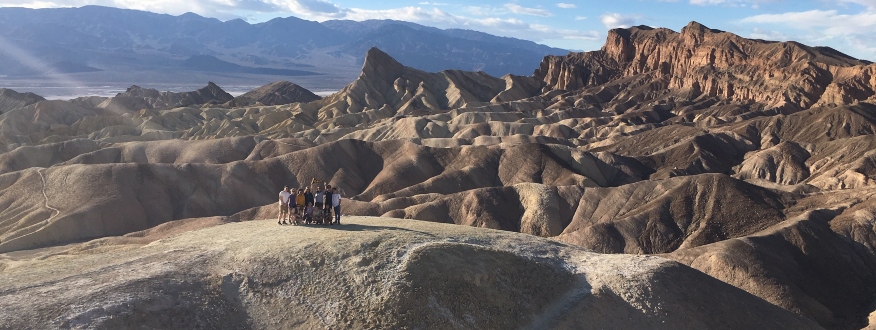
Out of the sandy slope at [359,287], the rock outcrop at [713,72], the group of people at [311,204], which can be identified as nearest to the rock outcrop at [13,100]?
the rock outcrop at [713,72]

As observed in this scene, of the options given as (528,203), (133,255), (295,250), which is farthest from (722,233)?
(133,255)

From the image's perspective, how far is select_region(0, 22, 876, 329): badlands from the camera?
896 inches

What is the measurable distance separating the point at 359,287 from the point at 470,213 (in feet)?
117

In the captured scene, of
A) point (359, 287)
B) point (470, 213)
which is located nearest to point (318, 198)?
point (359, 287)

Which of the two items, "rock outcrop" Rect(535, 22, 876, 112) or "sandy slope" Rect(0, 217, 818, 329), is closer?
"sandy slope" Rect(0, 217, 818, 329)

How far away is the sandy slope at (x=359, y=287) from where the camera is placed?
21062mm

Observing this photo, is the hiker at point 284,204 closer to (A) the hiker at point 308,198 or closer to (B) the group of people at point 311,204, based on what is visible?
Result: (B) the group of people at point 311,204

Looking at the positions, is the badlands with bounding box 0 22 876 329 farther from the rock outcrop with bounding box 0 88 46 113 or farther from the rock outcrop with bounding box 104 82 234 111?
the rock outcrop with bounding box 104 82 234 111

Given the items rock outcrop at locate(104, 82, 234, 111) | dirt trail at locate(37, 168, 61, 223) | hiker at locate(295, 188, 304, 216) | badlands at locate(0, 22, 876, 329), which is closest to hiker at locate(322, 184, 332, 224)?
badlands at locate(0, 22, 876, 329)

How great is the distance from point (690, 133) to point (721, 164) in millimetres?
15140

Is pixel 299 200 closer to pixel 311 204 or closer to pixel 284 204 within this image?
pixel 311 204

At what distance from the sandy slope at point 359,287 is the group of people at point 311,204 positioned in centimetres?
85

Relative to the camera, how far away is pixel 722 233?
53656 mm

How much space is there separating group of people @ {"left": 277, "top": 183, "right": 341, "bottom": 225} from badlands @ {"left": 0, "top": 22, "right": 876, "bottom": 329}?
1.03 m
